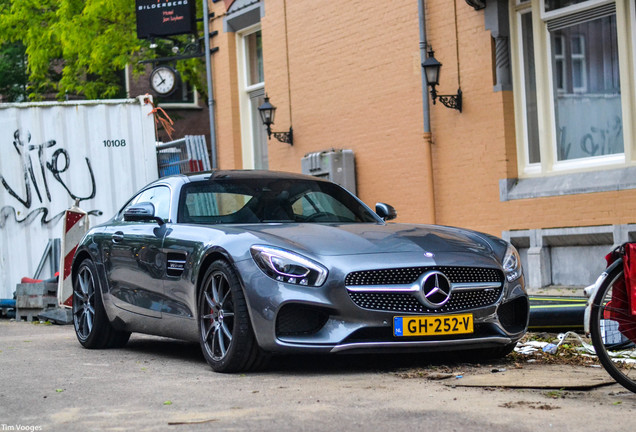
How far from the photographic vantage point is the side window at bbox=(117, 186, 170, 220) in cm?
839

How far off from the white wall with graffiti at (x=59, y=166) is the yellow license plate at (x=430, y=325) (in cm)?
893

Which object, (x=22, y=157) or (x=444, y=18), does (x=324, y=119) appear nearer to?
(x=444, y=18)

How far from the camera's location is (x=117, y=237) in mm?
8875

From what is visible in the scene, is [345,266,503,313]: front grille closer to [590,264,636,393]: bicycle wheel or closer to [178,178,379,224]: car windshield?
[590,264,636,393]: bicycle wheel

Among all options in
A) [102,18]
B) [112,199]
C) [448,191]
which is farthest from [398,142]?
[102,18]

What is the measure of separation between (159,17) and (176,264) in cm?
1497

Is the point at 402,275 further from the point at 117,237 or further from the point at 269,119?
the point at 269,119

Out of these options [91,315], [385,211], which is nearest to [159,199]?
[91,315]

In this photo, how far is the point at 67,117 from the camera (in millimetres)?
15102

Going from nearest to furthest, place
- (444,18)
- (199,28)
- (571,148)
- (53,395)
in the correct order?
(53,395)
(571,148)
(444,18)
(199,28)

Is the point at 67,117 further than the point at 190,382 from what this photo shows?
Yes

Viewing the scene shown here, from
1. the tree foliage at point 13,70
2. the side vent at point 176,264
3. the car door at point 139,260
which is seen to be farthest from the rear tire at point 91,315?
the tree foliage at point 13,70

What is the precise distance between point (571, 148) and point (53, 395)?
8587mm

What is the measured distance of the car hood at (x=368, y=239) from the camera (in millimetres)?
6898
